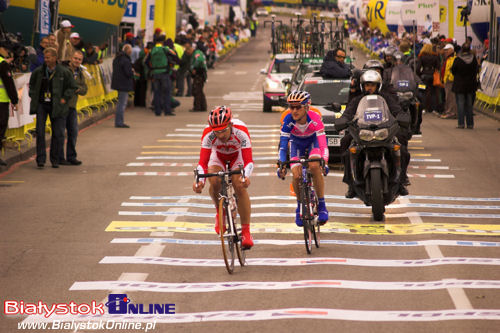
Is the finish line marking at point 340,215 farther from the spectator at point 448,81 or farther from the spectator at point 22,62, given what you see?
the spectator at point 448,81

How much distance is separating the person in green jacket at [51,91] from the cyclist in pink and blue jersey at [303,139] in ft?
23.4

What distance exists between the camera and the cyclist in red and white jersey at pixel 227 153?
10156mm


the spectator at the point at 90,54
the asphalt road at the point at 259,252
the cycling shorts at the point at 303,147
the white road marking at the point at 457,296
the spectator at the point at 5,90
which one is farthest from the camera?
the spectator at the point at 90,54

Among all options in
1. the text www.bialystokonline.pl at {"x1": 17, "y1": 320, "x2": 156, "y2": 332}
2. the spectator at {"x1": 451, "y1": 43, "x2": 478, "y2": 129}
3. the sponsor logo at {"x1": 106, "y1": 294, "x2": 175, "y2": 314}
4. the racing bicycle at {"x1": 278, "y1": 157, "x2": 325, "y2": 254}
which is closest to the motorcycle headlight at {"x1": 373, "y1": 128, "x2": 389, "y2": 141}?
the racing bicycle at {"x1": 278, "y1": 157, "x2": 325, "y2": 254}

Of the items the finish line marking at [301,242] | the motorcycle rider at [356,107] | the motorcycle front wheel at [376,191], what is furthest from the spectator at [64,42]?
the finish line marking at [301,242]

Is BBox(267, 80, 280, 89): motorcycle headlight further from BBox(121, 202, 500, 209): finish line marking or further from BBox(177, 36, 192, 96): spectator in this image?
BBox(121, 202, 500, 209): finish line marking

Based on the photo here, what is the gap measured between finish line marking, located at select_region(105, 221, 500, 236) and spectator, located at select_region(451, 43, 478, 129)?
12.7m

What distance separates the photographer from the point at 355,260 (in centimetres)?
1068

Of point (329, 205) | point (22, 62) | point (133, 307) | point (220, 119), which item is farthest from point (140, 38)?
point (133, 307)

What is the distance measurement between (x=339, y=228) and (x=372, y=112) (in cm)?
171

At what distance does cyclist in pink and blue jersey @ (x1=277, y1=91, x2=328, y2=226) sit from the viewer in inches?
459

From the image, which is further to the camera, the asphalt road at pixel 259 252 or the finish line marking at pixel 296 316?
the asphalt road at pixel 259 252

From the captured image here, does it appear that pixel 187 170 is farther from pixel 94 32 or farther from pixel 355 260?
pixel 94 32

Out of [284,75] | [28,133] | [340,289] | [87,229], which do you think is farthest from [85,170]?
[284,75]
